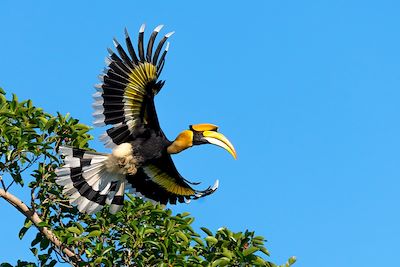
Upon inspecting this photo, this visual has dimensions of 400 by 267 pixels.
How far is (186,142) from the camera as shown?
8469 mm

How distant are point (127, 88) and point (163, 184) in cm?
162

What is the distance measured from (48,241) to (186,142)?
2.11 meters

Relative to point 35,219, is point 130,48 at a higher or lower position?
higher

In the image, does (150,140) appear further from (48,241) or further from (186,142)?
(48,241)

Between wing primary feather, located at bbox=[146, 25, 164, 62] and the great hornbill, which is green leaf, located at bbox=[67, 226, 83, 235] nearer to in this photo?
the great hornbill

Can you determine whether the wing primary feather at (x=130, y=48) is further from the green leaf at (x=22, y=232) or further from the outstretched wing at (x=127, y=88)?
the green leaf at (x=22, y=232)

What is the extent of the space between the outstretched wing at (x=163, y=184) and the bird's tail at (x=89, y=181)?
0.99ft

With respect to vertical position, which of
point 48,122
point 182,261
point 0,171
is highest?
point 48,122

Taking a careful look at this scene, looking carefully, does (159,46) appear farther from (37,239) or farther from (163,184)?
(37,239)

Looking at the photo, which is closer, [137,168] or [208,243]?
[208,243]

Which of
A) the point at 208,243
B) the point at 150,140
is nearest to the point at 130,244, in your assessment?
the point at 208,243

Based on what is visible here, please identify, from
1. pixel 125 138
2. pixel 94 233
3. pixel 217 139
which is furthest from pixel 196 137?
pixel 94 233

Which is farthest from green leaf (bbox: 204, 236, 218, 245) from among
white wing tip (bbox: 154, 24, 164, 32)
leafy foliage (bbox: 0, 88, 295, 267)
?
white wing tip (bbox: 154, 24, 164, 32)

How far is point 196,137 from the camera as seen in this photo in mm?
8516
